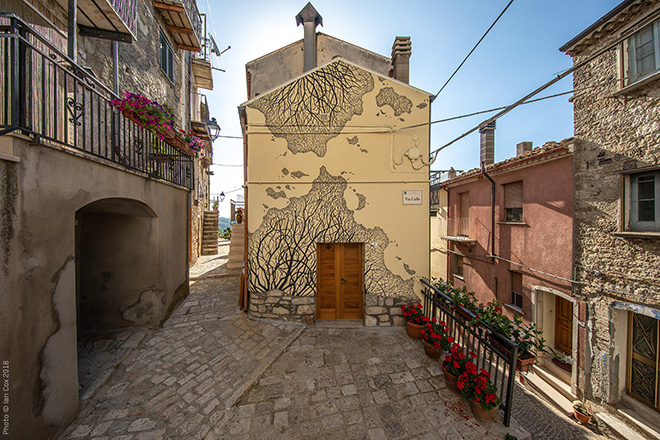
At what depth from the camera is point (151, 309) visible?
498 cm

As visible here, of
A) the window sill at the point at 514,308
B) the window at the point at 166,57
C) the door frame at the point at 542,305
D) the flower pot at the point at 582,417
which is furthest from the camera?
the window sill at the point at 514,308

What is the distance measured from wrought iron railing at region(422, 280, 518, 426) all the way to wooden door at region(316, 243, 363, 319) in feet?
5.43

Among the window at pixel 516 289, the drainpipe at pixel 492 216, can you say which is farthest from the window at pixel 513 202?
the window at pixel 516 289

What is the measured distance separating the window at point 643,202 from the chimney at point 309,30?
9349 millimetres

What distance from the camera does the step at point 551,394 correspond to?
247 inches

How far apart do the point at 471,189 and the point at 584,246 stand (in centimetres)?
496

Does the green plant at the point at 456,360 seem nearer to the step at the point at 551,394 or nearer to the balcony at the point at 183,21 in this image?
the step at the point at 551,394

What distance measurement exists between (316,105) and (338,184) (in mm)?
2017

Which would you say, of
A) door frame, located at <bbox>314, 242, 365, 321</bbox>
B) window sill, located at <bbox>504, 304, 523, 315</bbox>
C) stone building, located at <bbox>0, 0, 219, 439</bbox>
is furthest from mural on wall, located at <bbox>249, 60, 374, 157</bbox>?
window sill, located at <bbox>504, 304, 523, 315</bbox>

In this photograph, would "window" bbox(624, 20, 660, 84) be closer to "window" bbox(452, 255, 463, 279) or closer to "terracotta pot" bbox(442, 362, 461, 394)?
"terracotta pot" bbox(442, 362, 461, 394)

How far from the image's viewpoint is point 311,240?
5.38 meters

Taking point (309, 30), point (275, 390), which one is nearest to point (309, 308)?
point (275, 390)

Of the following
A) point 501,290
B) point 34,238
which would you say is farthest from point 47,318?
point 501,290

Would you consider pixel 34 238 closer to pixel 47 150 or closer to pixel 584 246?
pixel 47 150
